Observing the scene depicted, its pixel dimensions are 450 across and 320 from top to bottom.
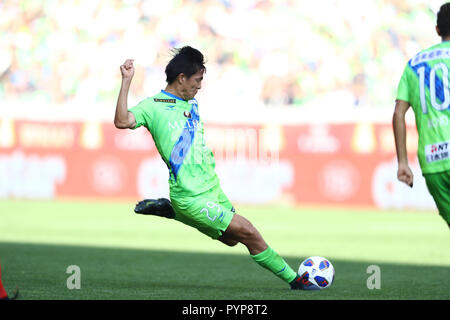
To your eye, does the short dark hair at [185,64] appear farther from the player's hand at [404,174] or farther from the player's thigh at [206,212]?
the player's hand at [404,174]

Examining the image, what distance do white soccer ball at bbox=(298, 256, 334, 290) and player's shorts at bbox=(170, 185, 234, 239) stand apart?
0.75 meters

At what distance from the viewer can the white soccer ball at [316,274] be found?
699cm

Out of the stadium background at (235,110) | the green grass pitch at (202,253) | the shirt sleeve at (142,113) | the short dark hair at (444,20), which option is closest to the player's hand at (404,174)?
the short dark hair at (444,20)

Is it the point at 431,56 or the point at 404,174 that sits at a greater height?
the point at 431,56

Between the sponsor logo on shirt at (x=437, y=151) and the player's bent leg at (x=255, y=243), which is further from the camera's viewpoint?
the player's bent leg at (x=255, y=243)

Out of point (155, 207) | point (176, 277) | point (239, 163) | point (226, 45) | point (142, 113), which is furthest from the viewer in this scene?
point (226, 45)

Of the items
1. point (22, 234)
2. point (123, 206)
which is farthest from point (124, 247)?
point (123, 206)

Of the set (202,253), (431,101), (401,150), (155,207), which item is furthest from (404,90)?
(202,253)

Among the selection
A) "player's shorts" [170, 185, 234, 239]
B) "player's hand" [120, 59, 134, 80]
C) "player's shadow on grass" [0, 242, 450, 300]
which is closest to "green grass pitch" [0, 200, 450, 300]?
"player's shadow on grass" [0, 242, 450, 300]

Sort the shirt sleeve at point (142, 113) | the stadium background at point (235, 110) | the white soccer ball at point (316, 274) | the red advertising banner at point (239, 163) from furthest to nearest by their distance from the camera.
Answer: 1. the red advertising banner at point (239, 163)
2. the stadium background at point (235, 110)
3. the white soccer ball at point (316, 274)
4. the shirt sleeve at point (142, 113)

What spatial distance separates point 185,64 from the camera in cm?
688

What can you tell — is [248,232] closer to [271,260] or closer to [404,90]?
[271,260]

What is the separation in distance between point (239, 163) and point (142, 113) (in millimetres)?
14220

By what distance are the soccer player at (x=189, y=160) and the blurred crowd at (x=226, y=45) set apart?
50.3ft
